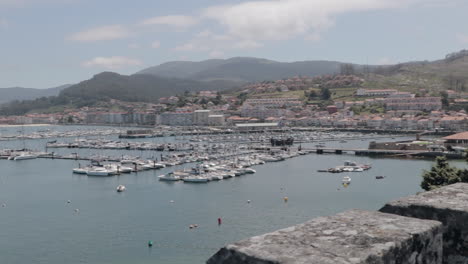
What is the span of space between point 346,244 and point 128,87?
163m

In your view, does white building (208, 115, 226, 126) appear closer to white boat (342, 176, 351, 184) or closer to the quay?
the quay

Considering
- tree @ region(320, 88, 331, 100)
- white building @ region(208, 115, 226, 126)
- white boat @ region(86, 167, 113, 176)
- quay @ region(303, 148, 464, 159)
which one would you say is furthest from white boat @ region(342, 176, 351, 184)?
tree @ region(320, 88, 331, 100)

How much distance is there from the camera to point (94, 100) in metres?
127

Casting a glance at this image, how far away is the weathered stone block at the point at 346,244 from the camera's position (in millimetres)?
1465

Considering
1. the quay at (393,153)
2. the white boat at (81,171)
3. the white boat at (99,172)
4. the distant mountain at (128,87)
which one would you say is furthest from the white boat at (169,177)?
the distant mountain at (128,87)

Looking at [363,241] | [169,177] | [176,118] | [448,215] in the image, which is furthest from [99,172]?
[176,118]

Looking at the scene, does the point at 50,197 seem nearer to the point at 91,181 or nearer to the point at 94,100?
the point at 91,181

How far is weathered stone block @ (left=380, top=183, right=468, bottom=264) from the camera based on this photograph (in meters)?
1.98

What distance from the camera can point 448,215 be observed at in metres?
2.00

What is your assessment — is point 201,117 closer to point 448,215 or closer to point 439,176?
point 439,176

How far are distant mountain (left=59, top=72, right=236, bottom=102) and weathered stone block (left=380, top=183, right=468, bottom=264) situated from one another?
132441 mm

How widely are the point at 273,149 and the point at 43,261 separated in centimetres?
2960

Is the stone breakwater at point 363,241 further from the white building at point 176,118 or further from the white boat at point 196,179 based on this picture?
the white building at point 176,118

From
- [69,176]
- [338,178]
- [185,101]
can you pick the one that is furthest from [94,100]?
[338,178]
